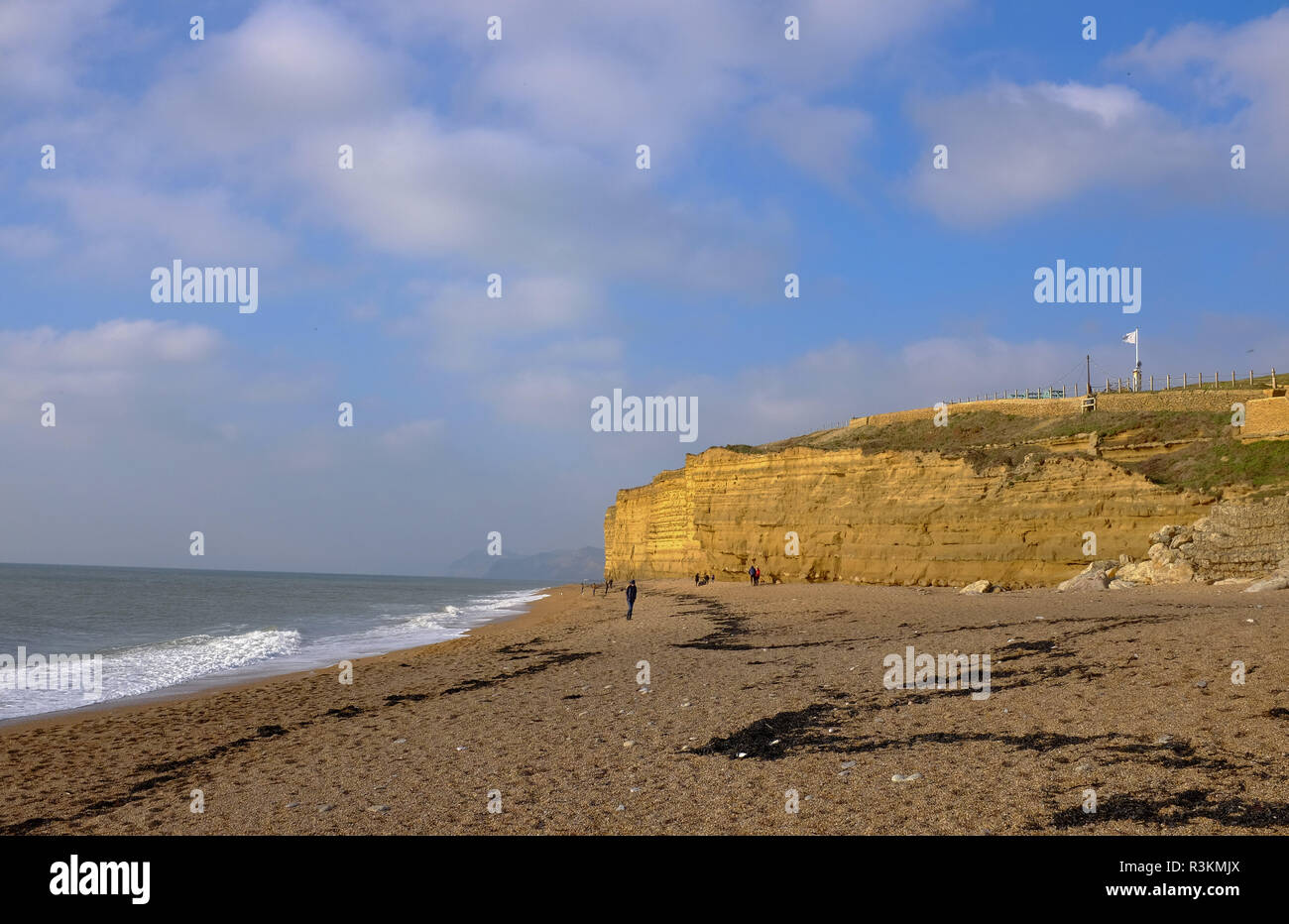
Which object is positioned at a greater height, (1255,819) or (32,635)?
(1255,819)

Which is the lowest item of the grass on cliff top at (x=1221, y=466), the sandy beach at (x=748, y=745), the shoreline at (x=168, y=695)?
the shoreline at (x=168, y=695)

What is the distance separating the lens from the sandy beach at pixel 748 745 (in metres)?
6.29

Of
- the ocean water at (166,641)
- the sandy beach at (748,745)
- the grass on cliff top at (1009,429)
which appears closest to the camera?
the sandy beach at (748,745)

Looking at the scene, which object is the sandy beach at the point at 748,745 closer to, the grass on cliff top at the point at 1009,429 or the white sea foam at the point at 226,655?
the white sea foam at the point at 226,655

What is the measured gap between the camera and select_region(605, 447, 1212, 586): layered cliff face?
1098 inches

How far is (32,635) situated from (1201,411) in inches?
1987

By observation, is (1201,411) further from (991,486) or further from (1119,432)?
(991,486)

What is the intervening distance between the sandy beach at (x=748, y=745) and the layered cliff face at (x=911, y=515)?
10.6 m

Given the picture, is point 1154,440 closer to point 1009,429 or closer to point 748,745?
point 1009,429

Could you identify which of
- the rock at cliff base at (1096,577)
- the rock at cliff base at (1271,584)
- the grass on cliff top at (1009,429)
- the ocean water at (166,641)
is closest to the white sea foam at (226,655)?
the ocean water at (166,641)

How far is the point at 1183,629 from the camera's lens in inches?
485

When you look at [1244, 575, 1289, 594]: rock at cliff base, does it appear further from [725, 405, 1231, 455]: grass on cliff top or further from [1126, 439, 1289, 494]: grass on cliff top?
[725, 405, 1231, 455]: grass on cliff top
